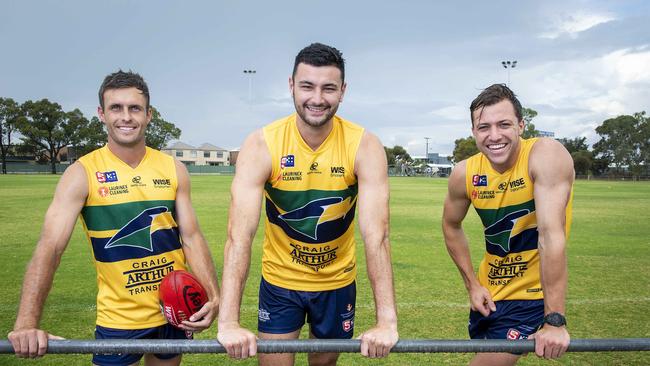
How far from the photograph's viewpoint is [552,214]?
3301mm

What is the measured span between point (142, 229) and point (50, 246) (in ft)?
1.90

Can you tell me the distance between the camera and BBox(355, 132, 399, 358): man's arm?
8.63ft

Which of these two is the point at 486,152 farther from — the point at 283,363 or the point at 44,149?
the point at 44,149

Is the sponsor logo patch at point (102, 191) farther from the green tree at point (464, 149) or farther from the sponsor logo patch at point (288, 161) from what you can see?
the green tree at point (464, 149)

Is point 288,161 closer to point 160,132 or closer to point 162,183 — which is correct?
point 162,183

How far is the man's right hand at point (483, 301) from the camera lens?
Result: 157 inches

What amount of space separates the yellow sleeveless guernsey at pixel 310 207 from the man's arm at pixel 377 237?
14 cm

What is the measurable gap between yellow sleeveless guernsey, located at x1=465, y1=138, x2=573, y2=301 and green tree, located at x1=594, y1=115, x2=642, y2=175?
100 meters

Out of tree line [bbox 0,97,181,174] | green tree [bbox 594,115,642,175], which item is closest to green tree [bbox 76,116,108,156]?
tree line [bbox 0,97,181,174]

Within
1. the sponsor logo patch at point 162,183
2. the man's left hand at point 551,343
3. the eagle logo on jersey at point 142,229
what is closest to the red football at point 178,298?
the eagle logo on jersey at point 142,229

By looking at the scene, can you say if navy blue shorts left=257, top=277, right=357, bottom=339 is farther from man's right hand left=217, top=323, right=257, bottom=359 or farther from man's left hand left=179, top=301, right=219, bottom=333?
man's right hand left=217, top=323, right=257, bottom=359

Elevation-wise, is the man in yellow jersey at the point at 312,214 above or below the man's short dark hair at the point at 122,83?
below

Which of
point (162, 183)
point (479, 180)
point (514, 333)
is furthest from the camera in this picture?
point (479, 180)

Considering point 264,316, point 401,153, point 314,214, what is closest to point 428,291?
point 264,316
